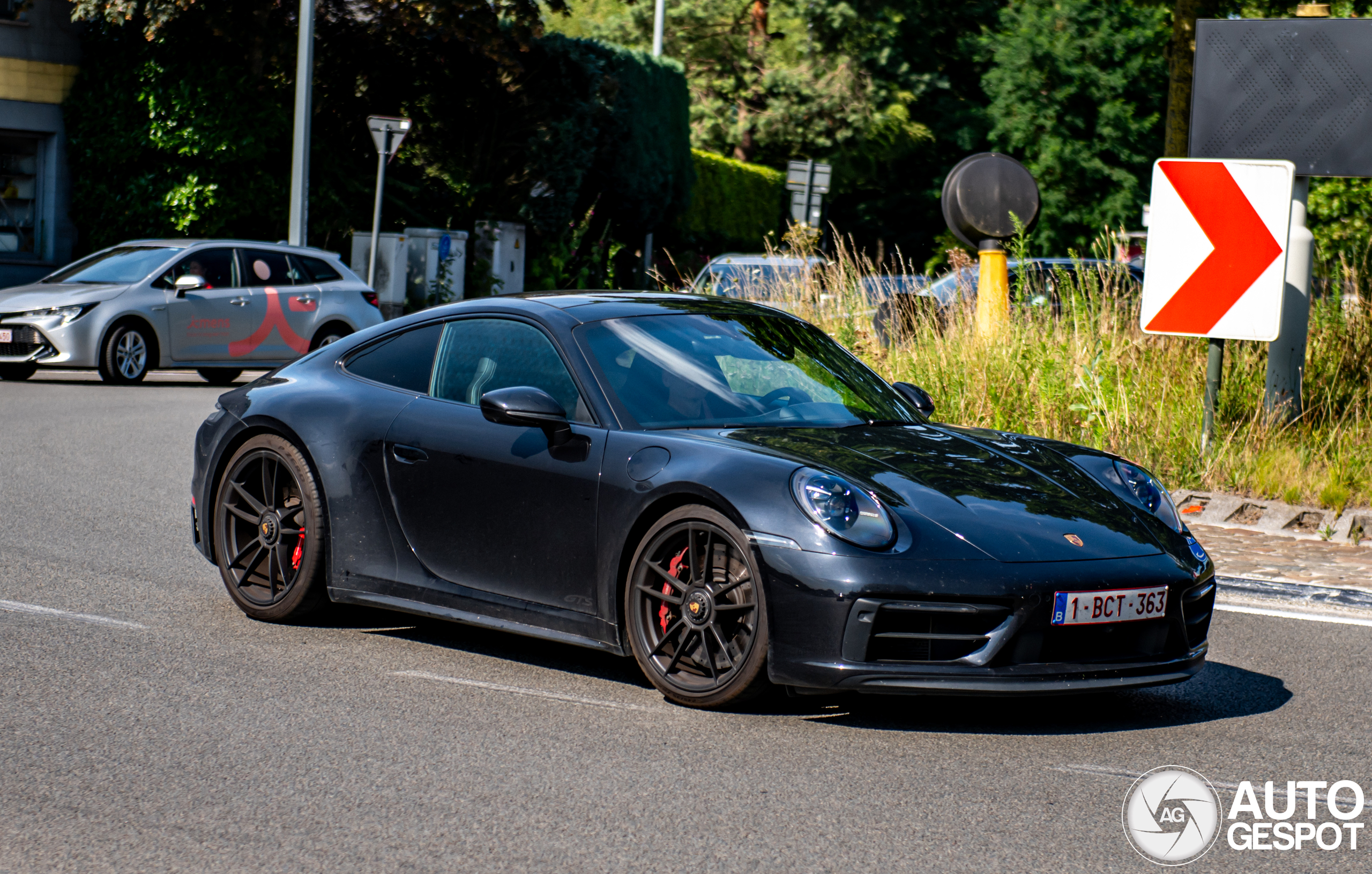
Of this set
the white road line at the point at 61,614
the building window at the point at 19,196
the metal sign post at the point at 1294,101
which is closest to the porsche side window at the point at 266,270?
the building window at the point at 19,196

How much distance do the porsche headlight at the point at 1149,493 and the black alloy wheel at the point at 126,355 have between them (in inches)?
544

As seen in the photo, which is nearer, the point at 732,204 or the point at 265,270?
the point at 265,270

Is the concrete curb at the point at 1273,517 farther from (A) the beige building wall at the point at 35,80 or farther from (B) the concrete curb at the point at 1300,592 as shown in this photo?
(A) the beige building wall at the point at 35,80

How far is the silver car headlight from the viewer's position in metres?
17.2

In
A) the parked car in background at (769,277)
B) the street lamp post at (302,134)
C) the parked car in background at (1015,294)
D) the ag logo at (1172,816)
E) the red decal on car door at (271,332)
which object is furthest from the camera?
the street lamp post at (302,134)

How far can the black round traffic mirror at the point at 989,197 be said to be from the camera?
41.5ft

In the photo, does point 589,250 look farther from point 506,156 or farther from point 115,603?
point 115,603

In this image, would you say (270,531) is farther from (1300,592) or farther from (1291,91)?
(1291,91)

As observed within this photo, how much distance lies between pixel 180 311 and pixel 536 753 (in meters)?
14.3

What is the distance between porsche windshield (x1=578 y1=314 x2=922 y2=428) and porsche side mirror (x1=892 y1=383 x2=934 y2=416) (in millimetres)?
127

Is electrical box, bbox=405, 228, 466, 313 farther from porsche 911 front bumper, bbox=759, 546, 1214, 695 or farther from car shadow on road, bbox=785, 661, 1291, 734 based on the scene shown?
porsche 911 front bumper, bbox=759, 546, 1214, 695

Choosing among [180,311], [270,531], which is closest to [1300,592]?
[270,531]

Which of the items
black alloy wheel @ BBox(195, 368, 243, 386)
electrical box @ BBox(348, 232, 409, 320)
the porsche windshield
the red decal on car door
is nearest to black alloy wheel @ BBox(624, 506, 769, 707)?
the porsche windshield

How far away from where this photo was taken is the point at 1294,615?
7.23 meters
